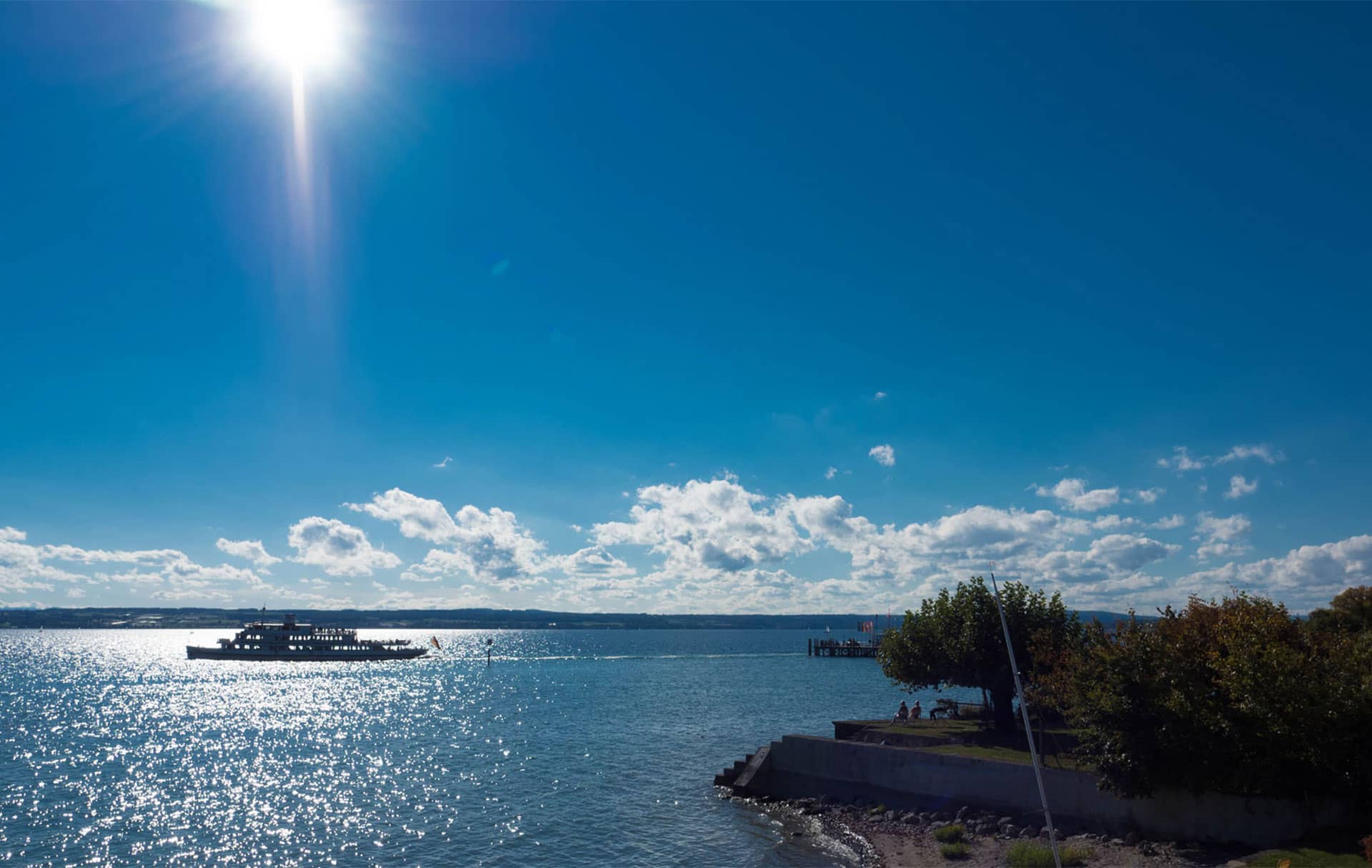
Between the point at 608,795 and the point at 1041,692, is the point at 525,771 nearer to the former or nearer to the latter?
the point at 608,795

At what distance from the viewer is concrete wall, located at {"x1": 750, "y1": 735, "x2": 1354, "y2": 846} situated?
85.4 ft

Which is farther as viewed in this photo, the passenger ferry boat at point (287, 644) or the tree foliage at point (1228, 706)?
the passenger ferry boat at point (287, 644)

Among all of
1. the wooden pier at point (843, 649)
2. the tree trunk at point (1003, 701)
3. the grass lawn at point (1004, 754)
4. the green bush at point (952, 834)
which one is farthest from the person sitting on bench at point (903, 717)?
the wooden pier at point (843, 649)

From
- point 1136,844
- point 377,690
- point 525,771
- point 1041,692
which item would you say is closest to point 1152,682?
point 1136,844

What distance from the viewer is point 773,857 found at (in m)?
32.2

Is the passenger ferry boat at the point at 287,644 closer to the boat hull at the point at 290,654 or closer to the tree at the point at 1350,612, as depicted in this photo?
the boat hull at the point at 290,654

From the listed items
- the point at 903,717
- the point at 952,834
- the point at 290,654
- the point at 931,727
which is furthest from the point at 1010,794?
the point at 290,654

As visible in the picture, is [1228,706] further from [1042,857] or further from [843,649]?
[843,649]

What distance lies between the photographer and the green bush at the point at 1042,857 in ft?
87.4

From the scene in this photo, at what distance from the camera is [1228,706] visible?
26422 millimetres

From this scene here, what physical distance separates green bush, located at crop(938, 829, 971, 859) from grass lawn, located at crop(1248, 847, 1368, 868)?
30.1 ft

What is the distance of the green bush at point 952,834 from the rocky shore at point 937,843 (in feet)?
0.67

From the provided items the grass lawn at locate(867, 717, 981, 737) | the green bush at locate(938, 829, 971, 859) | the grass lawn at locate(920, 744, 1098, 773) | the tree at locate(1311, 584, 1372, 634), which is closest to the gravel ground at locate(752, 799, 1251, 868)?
the green bush at locate(938, 829, 971, 859)

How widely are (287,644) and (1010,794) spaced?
14196 centimetres
